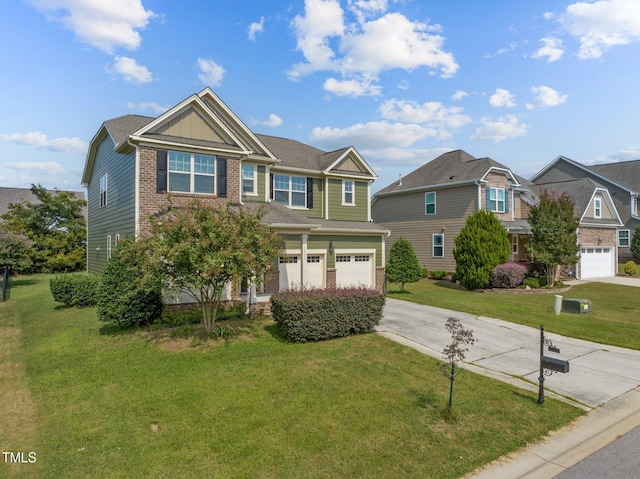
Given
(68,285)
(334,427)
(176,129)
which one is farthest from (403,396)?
(68,285)

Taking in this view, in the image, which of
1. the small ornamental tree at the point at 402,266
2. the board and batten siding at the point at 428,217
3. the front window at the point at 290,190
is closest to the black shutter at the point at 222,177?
the front window at the point at 290,190

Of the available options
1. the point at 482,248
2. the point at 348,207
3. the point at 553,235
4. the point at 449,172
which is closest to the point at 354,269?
the point at 348,207

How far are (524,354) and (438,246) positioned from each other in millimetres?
18186

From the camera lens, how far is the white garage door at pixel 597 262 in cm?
2717

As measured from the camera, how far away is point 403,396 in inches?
270

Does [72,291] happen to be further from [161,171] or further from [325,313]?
[325,313]

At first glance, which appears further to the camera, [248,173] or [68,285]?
[248,173]

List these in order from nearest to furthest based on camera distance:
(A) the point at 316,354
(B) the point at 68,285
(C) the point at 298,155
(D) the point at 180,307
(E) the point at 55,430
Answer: (E) the point at 55,430, (A) the point at 316,354, (D) the point at 180,307, (B) the point at 68,285, (C) the point at 298,155

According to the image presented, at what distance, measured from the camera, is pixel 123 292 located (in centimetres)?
1044

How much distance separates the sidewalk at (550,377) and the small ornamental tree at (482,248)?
8.26 m

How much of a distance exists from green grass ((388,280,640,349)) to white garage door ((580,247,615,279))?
4.04 meters

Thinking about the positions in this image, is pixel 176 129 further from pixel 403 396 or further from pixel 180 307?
pixel 403 396

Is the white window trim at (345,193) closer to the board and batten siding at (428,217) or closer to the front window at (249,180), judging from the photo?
the front window at (249,180)

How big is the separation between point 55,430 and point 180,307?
7019 mm
